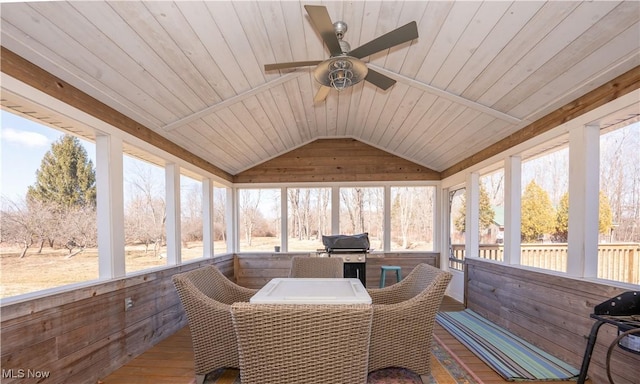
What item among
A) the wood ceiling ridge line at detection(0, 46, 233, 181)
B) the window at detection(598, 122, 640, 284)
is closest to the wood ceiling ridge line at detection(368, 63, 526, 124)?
the window at detection(598, 122, 640, 284)

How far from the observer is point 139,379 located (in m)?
2.45

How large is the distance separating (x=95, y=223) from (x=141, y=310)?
945 mm

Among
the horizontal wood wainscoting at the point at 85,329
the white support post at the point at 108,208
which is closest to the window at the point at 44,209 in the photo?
the white support post at the point at 108,208

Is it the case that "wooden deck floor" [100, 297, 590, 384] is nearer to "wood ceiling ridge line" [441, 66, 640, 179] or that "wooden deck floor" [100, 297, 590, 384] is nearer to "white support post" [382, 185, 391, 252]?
"wood ceiling ridge line" [441, 66, 640, 179]

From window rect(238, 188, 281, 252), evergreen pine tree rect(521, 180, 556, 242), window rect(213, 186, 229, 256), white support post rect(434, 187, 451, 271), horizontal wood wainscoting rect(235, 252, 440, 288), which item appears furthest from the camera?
window rect(238, 188, 281, 252)

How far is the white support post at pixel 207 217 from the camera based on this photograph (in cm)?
488

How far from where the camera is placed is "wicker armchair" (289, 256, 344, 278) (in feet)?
11.4

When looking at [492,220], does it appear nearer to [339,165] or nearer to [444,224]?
[444,224]

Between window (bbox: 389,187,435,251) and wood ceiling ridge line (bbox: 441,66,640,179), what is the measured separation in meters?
1.94

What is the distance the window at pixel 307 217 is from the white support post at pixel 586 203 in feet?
12.7

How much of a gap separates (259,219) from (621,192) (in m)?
5.12

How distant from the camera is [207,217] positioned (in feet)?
16.2

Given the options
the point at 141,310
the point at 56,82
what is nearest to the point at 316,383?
the point at 141,310
